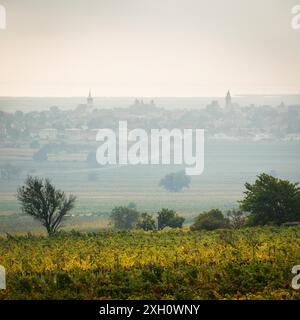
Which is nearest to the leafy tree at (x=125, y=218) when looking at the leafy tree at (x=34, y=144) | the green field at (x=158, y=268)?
the leafy tree at (x=34, y=144)

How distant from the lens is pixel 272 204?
24.3 m

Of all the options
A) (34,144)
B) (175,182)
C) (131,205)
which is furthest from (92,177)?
(131,205)

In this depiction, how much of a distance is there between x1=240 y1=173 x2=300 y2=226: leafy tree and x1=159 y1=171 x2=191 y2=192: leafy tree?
26.4 meters

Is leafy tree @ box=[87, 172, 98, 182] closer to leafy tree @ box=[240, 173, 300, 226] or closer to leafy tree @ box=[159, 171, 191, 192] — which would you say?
leafy tree @ box=[159, 171, 191, 192]

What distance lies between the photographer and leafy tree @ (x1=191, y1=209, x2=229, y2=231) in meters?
24.3

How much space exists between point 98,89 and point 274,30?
13.2 m

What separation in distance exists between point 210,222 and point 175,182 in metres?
25.9

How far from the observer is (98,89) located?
41.2 metres

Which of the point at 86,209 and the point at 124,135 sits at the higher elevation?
the point at 124,135

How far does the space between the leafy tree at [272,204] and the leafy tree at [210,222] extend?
3.77 feet

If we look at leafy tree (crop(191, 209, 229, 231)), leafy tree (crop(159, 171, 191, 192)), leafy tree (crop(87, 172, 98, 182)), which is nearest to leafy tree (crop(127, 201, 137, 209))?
leafy tree (crop(159, 171, 191, 192))

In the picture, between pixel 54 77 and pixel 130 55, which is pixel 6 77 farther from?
pixel 130 55
